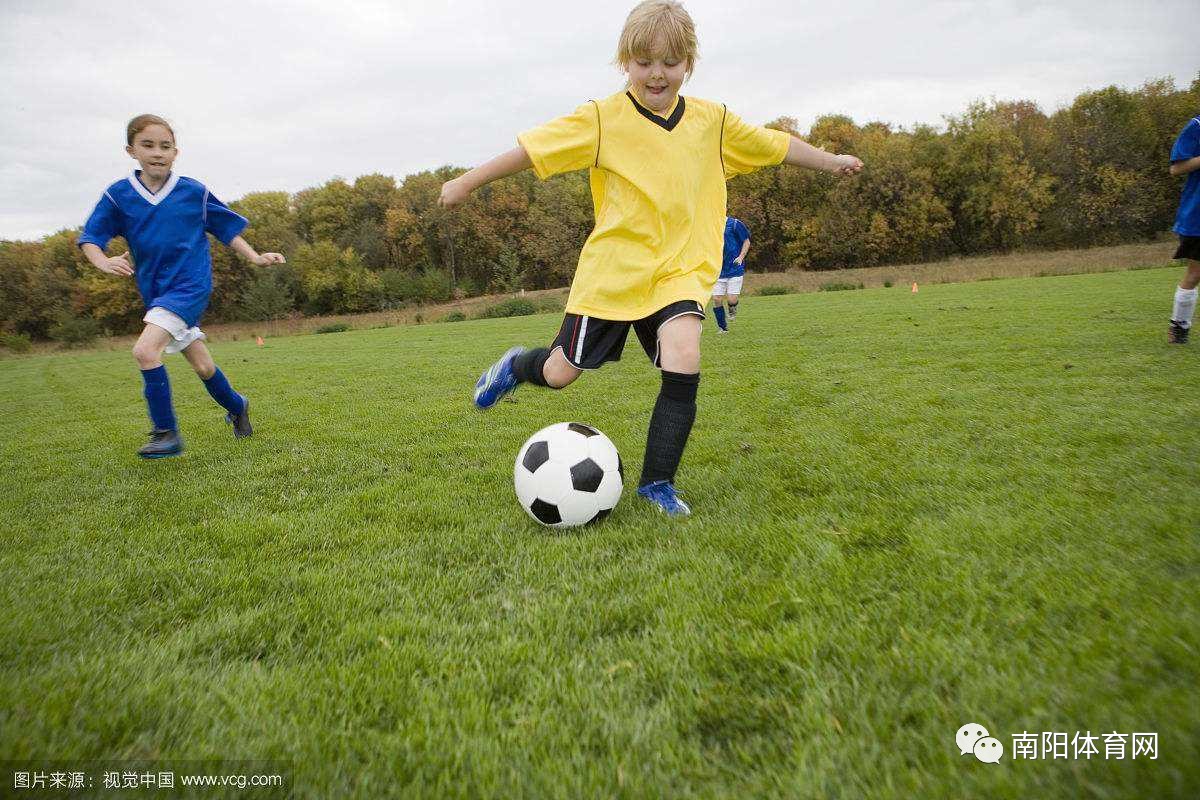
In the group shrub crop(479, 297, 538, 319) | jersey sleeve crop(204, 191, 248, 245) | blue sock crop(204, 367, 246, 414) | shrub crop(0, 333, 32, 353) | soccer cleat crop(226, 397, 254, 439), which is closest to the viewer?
jersey sleeve crop(204, 191, 248, 245)

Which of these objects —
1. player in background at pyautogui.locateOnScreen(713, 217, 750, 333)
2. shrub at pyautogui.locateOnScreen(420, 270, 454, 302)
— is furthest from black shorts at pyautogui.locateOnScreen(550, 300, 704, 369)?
shrub at pyautogui.locateOnScreen(420, 270, 454, 302)

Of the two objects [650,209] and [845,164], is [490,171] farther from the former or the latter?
[845,164]

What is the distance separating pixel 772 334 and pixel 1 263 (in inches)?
2842

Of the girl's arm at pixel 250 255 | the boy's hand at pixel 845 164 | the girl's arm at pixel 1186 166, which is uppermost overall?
the girl's arm at pixel 1186 166

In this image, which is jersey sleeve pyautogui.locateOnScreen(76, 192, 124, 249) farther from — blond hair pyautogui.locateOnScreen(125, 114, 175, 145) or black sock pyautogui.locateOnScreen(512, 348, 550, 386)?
black sock pyautogui.locateOnScreen(512, 348, 550, 386)

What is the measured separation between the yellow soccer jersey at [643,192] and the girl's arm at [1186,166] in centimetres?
590

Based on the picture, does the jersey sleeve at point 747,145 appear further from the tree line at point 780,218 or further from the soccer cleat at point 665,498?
the tree line at point 780,218

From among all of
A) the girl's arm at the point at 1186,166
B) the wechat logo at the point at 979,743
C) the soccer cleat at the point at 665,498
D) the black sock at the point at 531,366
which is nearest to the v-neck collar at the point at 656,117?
the black sock at the point at 531,366

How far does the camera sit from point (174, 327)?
16.3 ft

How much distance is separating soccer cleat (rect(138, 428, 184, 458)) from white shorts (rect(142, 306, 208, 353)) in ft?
2.22

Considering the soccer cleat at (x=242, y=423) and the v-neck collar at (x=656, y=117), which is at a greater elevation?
the v-neck collar at (x=656, y=117)

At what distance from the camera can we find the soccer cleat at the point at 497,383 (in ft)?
13.7

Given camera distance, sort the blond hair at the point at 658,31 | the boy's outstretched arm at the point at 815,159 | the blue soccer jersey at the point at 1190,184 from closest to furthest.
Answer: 1. the blond hair at the point at 658,31
2. the boy's outstretched arm at the point at 815,159
3. the blue soccer jersey at the point at 1190,184

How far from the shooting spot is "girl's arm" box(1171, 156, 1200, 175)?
20.5ft
